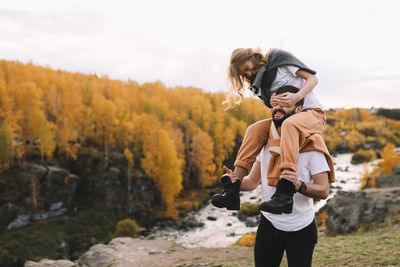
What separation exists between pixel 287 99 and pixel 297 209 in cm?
77

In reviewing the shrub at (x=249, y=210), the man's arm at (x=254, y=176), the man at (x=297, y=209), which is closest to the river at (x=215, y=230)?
the shrub at (x=249, y=210)

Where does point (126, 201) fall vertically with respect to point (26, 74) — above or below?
below

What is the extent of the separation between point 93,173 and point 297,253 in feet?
119

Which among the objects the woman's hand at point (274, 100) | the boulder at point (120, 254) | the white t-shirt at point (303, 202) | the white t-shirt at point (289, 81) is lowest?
the boulder at point (120, 254)

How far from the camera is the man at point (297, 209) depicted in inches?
77.0

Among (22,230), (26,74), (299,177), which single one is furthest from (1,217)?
(299,177)

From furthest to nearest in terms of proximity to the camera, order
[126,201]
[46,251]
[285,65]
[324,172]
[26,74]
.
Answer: [26,74]
[126,201]
[46,251]
[285,65]
[324,172]

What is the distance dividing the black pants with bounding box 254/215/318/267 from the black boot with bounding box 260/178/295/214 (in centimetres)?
35

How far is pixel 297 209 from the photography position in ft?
6.81

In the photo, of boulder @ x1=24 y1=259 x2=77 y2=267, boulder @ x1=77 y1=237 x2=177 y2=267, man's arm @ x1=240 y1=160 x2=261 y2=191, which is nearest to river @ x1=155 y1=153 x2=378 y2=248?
boulder @ x1=77 y1=237 x2=177 y2=267

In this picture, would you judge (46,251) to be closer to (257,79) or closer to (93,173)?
(93,173)

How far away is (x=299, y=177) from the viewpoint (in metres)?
2.06

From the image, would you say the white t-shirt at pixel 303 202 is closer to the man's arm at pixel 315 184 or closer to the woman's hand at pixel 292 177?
the man's arm at pixel 315 184

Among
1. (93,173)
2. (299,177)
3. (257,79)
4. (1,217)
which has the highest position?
(257,79)
